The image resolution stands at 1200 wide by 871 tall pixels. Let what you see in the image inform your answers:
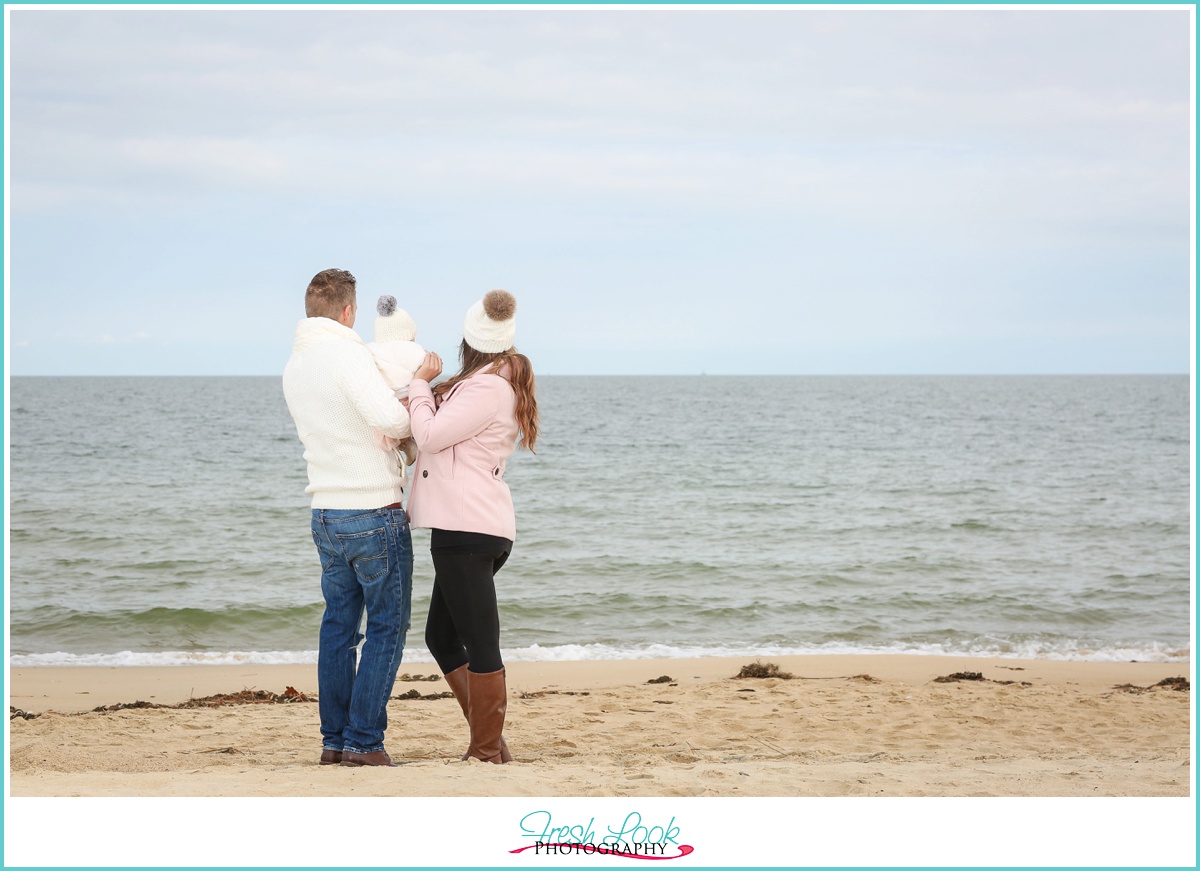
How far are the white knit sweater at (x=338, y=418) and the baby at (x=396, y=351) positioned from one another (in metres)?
0.11

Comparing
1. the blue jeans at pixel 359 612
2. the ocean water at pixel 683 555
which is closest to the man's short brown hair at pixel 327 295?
the blue jeans at pixel 359 612

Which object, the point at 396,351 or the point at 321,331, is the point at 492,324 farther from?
the point at 321,331

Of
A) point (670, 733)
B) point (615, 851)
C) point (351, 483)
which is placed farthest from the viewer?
point (670, 733)

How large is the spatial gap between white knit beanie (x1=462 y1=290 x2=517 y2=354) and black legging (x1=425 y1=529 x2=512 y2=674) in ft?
2.38

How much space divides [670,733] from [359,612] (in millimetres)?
2211

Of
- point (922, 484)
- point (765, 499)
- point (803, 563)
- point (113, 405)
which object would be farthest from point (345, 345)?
point (113, 405)

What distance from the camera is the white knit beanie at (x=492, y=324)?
11.8 ft

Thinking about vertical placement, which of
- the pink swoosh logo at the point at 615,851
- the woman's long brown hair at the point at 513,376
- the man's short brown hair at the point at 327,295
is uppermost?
the man's short brown hair at the point at 327,295

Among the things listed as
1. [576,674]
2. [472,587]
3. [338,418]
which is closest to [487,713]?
[472,587]

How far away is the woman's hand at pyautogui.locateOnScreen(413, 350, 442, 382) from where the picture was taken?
3607 millimetres

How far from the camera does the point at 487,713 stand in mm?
3795

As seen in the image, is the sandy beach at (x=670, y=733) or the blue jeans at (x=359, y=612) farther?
the sandy beach at (x=670, y=733)

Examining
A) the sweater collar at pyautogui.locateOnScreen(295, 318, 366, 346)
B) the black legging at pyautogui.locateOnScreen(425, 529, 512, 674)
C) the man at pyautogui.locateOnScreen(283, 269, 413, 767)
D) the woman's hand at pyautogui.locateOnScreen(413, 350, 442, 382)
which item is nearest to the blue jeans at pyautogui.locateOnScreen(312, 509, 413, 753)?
the man at pyautogui.locateOnScreen(283, 269, 413, 767)

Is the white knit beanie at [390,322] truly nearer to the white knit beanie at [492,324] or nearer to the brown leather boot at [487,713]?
the white knit beanie at [492,324]
